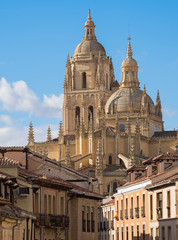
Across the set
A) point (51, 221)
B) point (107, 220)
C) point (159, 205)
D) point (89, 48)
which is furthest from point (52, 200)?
point (89, 48)

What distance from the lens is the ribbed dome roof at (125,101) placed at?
178 m

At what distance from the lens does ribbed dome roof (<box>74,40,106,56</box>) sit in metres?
190

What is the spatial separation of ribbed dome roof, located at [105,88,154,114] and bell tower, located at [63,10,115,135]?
165 inches

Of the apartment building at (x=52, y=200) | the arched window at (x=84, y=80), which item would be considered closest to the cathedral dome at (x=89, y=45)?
the arched window at (x=84, y=80)

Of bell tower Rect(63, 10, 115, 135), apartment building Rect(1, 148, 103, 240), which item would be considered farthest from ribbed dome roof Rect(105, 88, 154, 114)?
apartment building Rect(1, 148, 103, 240)

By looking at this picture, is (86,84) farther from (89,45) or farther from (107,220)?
(107,220)

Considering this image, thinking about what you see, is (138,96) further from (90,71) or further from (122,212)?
(122,212)

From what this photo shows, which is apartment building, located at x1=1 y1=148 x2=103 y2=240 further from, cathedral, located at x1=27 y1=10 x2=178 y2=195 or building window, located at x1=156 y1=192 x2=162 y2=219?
cathedral, located at x1=27 y1=10 x2=178 y2=195

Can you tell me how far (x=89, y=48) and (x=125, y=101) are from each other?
18022 millimetres

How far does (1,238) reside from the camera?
3719 centimetres

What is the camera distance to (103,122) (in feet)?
547

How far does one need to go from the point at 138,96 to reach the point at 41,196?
415 feet

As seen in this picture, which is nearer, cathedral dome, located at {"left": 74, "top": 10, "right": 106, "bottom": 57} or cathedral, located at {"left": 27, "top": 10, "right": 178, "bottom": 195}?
cathedral, located at {"left": 27, "top": 10, "right": 178, "bottom": 195}

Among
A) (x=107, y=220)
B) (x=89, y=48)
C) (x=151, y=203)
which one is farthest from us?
(x=89, y=48)
